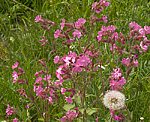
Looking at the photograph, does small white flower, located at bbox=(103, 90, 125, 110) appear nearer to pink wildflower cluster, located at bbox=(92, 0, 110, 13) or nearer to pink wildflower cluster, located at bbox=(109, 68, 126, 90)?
pink wildflower cluster, located at bbox=(109, 68, 126, 90)

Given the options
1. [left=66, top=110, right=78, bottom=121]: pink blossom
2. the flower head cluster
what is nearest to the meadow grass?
[left=66, top=110, right=78, bottom=121]: pink blossom

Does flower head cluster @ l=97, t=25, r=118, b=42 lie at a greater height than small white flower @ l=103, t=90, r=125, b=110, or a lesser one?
greater

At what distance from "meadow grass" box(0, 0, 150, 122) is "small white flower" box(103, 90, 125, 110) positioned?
336mm

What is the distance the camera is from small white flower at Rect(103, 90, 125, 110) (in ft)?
5.95

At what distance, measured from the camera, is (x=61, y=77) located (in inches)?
76.7

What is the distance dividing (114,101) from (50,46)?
3.13 feet

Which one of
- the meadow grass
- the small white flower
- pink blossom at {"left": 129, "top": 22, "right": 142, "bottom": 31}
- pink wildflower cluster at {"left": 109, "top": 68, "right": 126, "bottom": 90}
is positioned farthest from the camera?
the meadow grass

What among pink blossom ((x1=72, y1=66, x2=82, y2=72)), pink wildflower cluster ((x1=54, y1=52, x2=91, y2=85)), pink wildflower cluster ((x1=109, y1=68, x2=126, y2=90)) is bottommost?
pink wildflower cluster ((x1=109, y1=68, x2=126, y2=90))

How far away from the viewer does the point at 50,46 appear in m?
2.70

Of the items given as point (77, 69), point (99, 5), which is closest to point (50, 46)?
point (99, 5)

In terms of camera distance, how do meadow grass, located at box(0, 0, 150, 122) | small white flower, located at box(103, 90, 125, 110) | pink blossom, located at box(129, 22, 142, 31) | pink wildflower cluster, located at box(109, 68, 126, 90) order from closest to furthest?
small white flower, located at box(103, 90, 125, 110) → pink wildflower cluster, located at box(109, 68, 126, 90) → pink blossom, located at box(129, 22, 142, 31) → meadow grass, located at box(0, 0, 150, 122)

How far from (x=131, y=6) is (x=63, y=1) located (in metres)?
0.63

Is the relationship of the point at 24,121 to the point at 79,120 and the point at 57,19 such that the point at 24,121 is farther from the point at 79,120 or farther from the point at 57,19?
the point at 57,19

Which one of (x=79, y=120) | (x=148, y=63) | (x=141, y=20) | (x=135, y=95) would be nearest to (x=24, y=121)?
(x=79, y=120)
